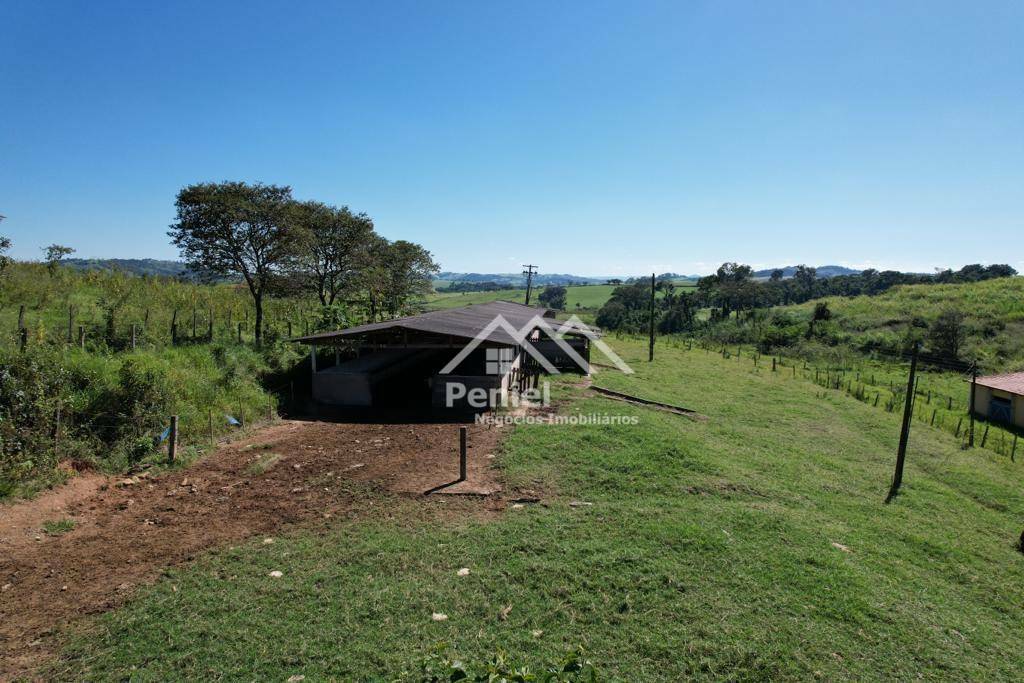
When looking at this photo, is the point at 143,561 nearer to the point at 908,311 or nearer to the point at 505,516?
the point at 505,516

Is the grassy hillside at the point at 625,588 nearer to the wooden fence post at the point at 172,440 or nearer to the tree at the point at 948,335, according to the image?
the wooden fence post at the point at 172,440

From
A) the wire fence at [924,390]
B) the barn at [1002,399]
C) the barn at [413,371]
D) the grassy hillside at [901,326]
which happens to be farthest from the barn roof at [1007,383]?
the barn at [413,371]

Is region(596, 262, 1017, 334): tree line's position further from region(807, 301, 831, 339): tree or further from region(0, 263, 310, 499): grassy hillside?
region(0, 263, 310, 499): grassy hillside

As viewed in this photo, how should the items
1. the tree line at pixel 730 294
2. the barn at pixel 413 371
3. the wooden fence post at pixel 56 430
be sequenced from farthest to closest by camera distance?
the tree line at pixel 730 294
the barn at pixel 413 371
the wooden fence post at pixel 56 430

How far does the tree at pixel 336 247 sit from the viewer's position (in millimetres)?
24734

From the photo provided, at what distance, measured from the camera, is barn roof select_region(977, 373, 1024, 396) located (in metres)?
19.8

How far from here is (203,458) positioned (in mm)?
9719

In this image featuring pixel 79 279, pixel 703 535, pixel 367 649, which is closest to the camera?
pixel 367 649

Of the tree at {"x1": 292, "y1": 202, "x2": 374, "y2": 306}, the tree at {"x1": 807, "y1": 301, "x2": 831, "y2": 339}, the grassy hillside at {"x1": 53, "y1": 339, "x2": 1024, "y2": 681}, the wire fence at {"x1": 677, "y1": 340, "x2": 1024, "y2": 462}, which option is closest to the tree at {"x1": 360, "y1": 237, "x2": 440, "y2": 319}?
the tree at {"x1": 292, "y1": 202, "x2": 374, "y2": 306}

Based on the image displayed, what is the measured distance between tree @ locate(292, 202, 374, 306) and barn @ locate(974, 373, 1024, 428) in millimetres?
30633

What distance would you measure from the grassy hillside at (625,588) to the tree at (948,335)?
32.7m

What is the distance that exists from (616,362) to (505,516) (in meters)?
18.3

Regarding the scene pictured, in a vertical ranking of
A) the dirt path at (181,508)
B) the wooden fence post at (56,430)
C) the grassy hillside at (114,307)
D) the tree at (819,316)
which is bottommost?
the dirt path at (181,508)

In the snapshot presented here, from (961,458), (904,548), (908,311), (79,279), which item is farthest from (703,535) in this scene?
(908,311)
